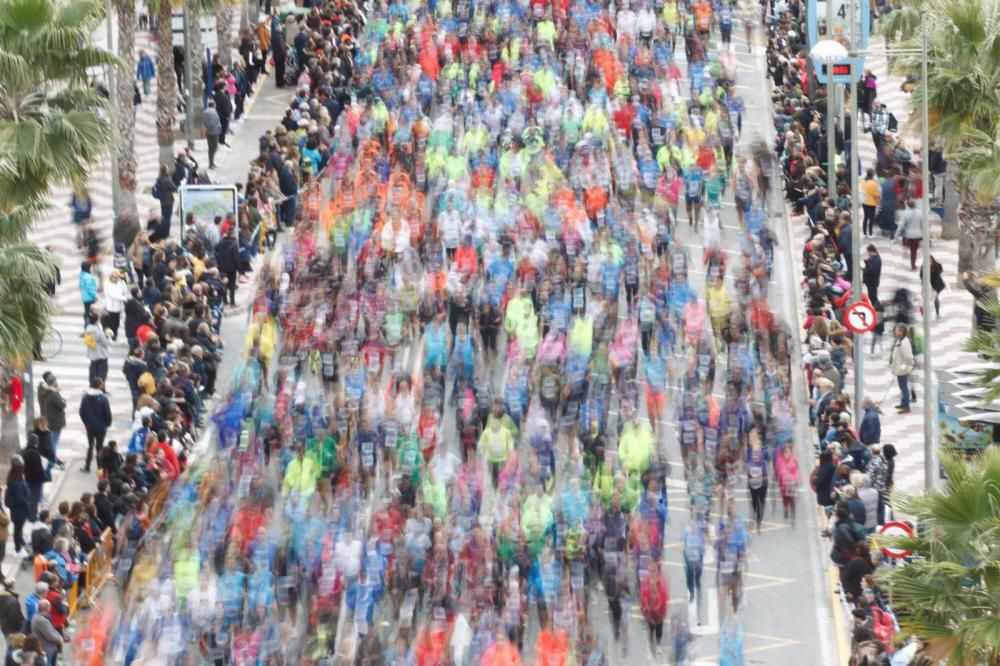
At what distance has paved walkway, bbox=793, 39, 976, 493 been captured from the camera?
35.9 meters

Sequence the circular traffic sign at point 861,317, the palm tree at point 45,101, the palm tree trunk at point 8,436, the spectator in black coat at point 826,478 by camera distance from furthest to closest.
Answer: the circular traffic sign at point 861,317 → the palm tree trunk at point 8,436 → the palm tree at point 45,101 → the spectator in black coat at point 826,478

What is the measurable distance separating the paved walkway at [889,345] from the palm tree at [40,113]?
11130 mm

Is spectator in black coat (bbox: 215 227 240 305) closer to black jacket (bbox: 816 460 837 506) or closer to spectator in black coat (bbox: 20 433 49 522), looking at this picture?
spectator in black coat (bbox: 20 433 49 522)

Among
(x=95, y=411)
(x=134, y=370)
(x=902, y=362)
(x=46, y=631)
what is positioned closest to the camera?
(x=46, y=631)

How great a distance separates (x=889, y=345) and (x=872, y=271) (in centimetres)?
124

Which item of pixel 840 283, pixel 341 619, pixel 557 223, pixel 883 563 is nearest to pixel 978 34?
pixel 840 283

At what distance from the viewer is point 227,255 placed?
41.2 m

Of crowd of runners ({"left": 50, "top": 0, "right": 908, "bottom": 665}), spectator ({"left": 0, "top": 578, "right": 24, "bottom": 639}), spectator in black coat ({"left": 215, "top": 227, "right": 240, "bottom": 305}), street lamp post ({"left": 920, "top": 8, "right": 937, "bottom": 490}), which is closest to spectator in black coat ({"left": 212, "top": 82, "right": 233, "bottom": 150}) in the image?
crowd of runners ({"left": 50, "top": 0, "right": 908, "bottom": 665})

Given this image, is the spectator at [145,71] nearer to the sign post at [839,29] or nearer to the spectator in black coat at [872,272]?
the sign post at [839,29]

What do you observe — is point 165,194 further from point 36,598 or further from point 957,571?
point 957,571

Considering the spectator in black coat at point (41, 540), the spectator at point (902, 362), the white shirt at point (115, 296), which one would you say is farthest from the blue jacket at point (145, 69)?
the spectator in black coat at point (41, 540)

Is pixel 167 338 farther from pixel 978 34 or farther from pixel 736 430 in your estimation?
pixel 978 34

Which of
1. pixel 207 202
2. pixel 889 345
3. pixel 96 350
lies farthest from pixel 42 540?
pixel 889 345

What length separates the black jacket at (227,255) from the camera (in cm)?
4112
